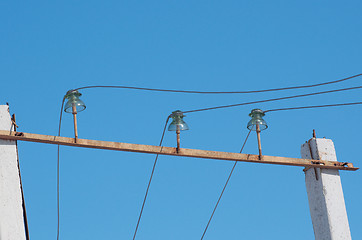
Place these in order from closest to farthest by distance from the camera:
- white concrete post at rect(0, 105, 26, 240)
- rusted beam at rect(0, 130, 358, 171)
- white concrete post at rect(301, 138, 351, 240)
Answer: white concrete post at rect(0, 105, 26, 240), rusted beam at rect(0, 130, 358, 171), white concrete post at rect(301, 138, 351, 240)

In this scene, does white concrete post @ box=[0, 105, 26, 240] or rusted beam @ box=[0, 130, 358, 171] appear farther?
rusted beam @ box=[0, 130, 358, 171]

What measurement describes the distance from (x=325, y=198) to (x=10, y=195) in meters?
4.06

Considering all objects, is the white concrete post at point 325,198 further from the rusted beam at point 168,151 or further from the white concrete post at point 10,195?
the white concrete post at point 10,195

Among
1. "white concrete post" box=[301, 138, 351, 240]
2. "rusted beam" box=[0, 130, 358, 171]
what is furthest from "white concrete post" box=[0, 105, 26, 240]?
"white concrete post" box=[301, 138, 351, 240]

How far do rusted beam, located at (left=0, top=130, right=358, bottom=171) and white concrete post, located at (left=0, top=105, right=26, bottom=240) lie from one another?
6.2 inches

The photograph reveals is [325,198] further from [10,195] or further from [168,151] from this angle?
[10,195]

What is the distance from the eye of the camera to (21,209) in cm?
841

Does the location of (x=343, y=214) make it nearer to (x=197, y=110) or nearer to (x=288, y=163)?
(x=288, y=163)

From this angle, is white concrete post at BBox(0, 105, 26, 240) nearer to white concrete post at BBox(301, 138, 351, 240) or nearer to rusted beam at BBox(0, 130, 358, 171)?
rusted beam at BBox(0, 130, 358, 171)

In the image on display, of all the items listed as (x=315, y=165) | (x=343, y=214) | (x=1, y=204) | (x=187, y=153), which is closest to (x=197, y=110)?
(x=187, y=153)

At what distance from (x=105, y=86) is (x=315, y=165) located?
3035 mm

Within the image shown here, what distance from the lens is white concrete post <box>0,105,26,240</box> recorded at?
324 inches

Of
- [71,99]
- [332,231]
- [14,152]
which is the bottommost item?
[332,231]

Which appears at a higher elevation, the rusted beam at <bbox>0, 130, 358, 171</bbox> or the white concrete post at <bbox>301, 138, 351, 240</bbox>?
the rusted beam at <bbox>0, 130, 358, 171</bbox>
